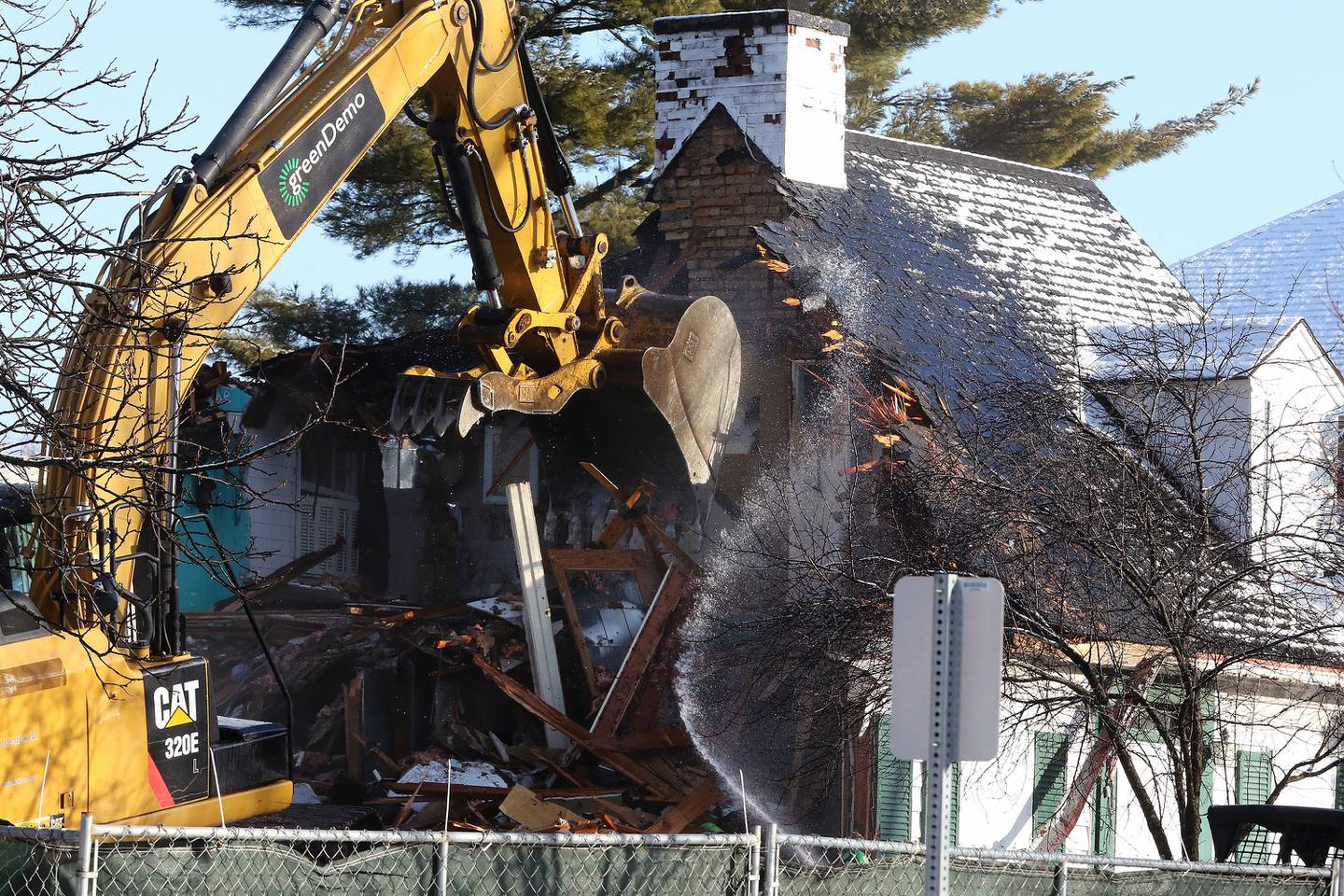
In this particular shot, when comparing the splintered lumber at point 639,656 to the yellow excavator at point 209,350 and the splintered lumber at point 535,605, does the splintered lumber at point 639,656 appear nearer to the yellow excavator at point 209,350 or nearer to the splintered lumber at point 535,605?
the splintered lumber at point 535,605

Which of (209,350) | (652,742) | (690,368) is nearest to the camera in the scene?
(209,350)

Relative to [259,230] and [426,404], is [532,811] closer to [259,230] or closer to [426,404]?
[426,404]

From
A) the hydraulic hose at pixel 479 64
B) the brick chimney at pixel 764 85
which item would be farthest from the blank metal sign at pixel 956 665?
the brick chimney at pixel 764 85

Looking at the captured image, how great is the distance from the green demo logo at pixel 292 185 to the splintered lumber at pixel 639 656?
5.64 meters

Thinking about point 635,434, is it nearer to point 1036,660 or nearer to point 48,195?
point 1036,660

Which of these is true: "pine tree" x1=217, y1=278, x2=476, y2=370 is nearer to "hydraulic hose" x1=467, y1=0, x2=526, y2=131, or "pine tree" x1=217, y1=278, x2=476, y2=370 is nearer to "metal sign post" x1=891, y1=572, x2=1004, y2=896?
"hydraulic hose" x1=467, y1=0, x2=526, y2=131

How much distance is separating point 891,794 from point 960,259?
20.9 feet

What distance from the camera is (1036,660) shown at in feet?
35.5

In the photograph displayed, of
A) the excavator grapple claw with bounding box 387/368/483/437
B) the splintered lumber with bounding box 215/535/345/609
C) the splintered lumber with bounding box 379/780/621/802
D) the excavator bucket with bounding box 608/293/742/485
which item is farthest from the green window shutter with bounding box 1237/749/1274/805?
the splintered lumber with bounding box 215/535/345/609

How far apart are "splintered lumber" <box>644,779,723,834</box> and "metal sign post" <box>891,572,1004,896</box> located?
7026mm

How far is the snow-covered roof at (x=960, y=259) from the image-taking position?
15.1 metres

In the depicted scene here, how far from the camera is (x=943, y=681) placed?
19.6ft

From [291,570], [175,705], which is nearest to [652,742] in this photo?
[291,570]

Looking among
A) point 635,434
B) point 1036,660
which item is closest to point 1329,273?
point 635,434
